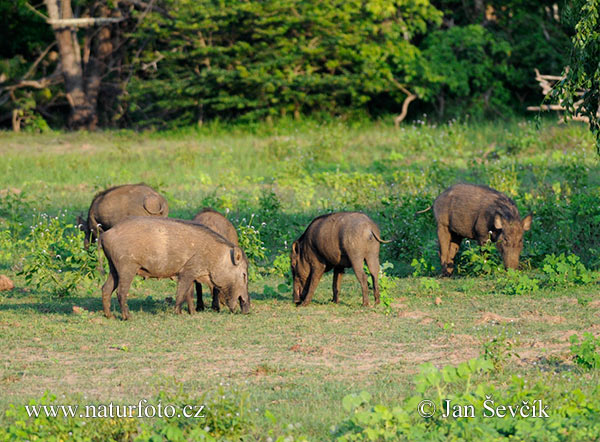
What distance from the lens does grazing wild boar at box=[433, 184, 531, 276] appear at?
11.7 meters

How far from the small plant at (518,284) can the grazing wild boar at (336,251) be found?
1604mm

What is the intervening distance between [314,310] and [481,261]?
259 cm

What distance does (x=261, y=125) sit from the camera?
26469 millimetres

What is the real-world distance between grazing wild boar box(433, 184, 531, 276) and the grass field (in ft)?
0.75

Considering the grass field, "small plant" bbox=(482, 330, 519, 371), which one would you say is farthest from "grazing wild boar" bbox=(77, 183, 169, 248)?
"small plant" bbox=(482, 330, 519, 371)

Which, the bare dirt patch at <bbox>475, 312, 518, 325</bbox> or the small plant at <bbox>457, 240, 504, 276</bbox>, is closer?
the bare dirt patch at <bbox>475, 312, 518, 325</bbox>

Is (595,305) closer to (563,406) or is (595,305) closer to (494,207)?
(494,207)

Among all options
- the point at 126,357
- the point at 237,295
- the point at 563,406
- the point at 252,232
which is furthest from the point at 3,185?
the point at 563,406

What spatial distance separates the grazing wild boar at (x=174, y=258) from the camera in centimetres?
948

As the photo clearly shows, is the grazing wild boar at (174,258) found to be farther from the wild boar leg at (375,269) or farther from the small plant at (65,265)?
the wild boar leg at (375,269)

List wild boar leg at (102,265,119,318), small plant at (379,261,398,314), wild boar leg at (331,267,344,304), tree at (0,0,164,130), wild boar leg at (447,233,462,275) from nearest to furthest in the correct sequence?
wild boar leg at (102,265,119,318)
small plant at (379,261,398,314)
wild boar leg at (331,267,344,304)
wild boar leg at (447,233,462,275)
tree at (0,0,164,130)

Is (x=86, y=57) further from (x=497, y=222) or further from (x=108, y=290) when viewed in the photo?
(x=108, y=290)

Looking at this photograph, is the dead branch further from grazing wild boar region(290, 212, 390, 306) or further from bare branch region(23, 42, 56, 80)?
grazing wild boar region(290, 212, 390, 306)

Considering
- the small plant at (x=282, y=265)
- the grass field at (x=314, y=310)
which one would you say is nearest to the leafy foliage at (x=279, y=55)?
the grass field at (x=314, y=310)
